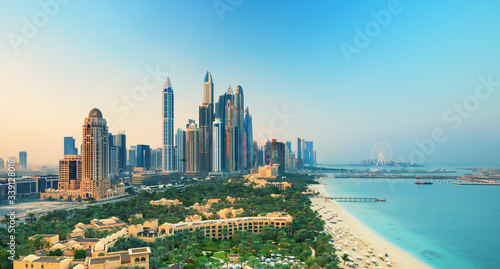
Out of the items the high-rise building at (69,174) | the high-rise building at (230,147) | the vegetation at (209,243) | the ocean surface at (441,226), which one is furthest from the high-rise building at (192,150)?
the vegetation at (209,243)

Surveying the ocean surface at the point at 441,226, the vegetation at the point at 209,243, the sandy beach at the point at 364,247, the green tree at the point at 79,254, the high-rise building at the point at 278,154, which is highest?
the high-rise building at the point at 278,154

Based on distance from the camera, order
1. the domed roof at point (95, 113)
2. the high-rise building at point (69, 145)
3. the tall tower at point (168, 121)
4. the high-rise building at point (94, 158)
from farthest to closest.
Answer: the tall tower at point (168, 121), the high-rise building at point (69, 145), the domed roof at point (95, 113), the high-rise building at point (94, 158)

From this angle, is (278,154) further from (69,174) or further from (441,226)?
(441,226)

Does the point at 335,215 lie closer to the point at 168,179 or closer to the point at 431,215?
the point at 431,215

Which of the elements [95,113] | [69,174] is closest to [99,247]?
[95,113]

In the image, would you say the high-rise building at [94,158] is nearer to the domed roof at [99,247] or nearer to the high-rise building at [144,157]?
the domed roof at [99,247]

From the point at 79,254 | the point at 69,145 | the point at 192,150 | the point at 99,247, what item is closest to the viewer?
the point at 79,254

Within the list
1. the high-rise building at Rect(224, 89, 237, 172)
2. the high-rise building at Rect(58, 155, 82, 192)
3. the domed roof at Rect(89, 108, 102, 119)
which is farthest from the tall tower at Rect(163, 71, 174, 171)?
the domed roof at Rect(89, 108, 102, 119)
